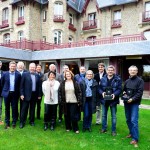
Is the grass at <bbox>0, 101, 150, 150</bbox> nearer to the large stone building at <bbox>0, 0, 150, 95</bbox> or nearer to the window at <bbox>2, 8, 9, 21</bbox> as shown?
the large stone building at <bbox>0, 0, 150, 95</bbox>

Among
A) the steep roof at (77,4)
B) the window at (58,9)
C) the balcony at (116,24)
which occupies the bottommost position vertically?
the balcony at (116,24)

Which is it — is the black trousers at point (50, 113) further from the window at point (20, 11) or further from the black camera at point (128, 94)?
the window at point (20, 11)

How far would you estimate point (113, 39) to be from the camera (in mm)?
17078

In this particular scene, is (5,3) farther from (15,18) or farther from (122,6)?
(122,6)

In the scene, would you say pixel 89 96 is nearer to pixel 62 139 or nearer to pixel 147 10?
pixel 62 139

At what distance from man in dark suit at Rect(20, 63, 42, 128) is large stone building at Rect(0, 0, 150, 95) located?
33.9 feet

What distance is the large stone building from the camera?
17.9 metres

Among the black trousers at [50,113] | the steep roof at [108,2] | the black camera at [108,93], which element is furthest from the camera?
the steep roof at [108,2]

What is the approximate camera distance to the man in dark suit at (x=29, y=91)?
6.39 m

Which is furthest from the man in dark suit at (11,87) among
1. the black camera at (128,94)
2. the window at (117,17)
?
the window at (117,17)

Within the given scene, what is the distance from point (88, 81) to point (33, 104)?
6.37ft

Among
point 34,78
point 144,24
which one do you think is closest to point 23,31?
point 144,24

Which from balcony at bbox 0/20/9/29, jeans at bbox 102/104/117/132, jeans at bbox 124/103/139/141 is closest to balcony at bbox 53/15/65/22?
balcony at bbox 0/20/9/29

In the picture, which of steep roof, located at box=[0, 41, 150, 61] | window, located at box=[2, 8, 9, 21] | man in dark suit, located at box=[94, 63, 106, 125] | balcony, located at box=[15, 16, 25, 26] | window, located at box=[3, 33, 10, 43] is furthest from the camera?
window, located at box=[3, 33, 10, 43]
